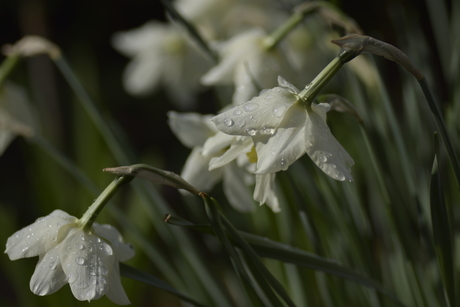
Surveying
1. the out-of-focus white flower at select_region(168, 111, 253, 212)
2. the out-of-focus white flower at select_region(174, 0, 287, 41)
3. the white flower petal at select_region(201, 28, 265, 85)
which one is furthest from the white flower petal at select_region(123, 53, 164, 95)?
the out-of-focus white flower at select_region(168, 111, 253, 212)

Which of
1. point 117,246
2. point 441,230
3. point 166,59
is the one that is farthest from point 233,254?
point 166,59

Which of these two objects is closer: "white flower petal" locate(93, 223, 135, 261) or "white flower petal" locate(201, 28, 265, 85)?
"white flower petal" locate(93, 223, 135, 261)

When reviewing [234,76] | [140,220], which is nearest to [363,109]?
[234,76]

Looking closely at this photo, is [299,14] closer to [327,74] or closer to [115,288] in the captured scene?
[327,74]

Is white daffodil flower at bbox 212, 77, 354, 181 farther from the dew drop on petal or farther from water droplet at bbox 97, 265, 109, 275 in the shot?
water droplet at bbox 97, 265, 109, 275

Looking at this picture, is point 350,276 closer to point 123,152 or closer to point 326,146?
point 326,146

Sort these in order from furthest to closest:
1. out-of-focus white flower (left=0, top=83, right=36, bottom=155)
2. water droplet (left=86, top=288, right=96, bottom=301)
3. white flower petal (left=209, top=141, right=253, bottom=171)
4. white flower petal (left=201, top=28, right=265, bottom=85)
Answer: out-of-focus white flower (left=0, top=83, right=36, bottom=155) → white flower petal (left=201, top=28, right=265, bottom=85) → white flower petal (left=209, top=141, right=253, bottom=171) → water droplet (left=86, top=288, right=96, bottom=301)
